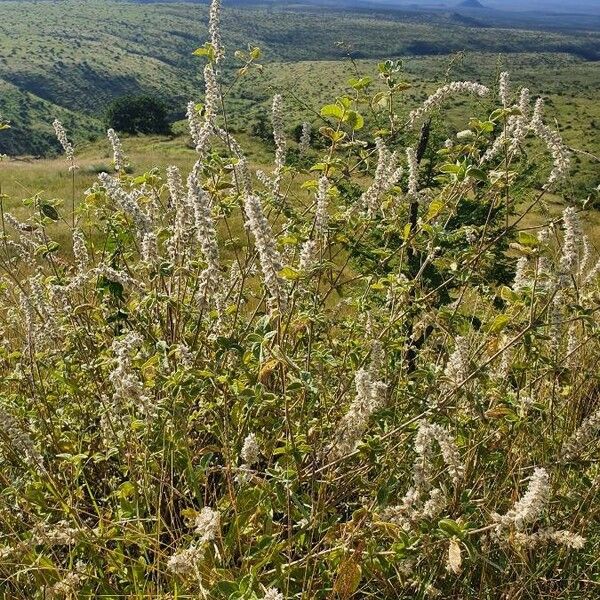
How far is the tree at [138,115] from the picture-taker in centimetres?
8875

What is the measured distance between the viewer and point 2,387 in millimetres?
4918

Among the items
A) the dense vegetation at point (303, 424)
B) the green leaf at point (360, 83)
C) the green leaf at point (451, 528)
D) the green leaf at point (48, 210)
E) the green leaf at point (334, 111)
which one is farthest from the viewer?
the green leaf at point (48, 210)

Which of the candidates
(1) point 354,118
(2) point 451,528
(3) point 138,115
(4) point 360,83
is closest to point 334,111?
(1) point 354,118

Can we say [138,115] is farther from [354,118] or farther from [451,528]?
[451,528]

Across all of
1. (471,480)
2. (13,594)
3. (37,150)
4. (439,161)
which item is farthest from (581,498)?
(37,150)

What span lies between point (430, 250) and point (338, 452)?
3.77 ft

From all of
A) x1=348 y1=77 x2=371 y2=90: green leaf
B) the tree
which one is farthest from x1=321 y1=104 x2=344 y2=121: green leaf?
the tree

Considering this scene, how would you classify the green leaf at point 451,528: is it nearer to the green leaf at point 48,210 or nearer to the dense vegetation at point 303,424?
the dense vegetation at point 303,424

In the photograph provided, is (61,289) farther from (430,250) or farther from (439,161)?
(439,161)

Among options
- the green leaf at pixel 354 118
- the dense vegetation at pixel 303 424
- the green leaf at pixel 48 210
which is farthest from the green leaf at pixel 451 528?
the green leaf at pixel 48 210

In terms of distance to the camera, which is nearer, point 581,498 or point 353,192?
point 581,498

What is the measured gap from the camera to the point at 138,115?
297ft

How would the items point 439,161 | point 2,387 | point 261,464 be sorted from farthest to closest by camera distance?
point 439,161, point 2,387, point 261,464

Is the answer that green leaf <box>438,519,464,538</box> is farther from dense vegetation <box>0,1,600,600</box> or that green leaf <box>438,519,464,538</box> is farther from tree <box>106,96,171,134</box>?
tree <box>106,96,171,134</box>
